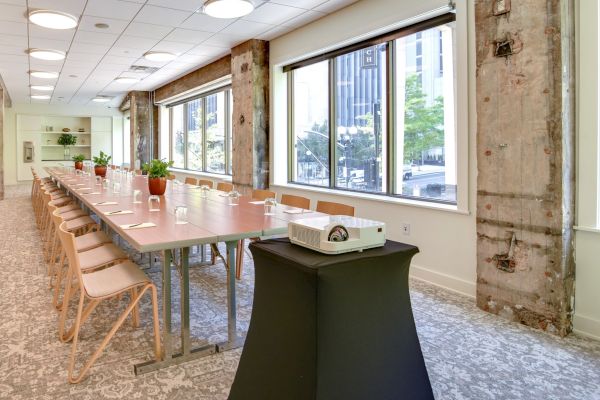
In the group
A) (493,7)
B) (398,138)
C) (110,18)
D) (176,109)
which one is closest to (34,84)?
(176,109)

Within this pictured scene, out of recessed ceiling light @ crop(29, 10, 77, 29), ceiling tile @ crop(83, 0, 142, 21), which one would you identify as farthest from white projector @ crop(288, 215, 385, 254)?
recessed ceiling light @ crop(29, 10, 77, 29)

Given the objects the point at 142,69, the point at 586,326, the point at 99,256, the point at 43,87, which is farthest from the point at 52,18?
the point at 43,87

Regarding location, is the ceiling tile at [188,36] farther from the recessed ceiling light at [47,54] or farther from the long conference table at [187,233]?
the long conference table at [187,233]

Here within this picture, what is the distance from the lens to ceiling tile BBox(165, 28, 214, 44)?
622cm

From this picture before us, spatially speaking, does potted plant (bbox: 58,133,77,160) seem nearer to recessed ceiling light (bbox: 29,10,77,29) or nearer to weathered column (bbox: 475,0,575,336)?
recessed ceiling light (bbox: 29,10,77,29)

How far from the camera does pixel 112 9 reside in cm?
521

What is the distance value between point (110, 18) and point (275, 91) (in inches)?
92.5

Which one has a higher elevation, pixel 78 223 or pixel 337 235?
pixel 337 235

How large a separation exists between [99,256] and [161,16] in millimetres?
3551

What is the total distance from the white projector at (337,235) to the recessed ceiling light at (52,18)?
484 cm

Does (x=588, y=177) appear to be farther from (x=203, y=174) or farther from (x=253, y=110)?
(x=203, y=174)

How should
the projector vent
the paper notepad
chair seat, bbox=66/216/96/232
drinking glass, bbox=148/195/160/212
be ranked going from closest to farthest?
1. the projector vent
2. the paper notepad
3. drinking glass, bbox=148/195/160/212
4. chair seat, bbox=66/216/96/232

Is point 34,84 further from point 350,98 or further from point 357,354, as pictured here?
point 357,354

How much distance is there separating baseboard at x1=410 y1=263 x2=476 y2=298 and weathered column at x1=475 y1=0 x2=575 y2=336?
1.07ft
